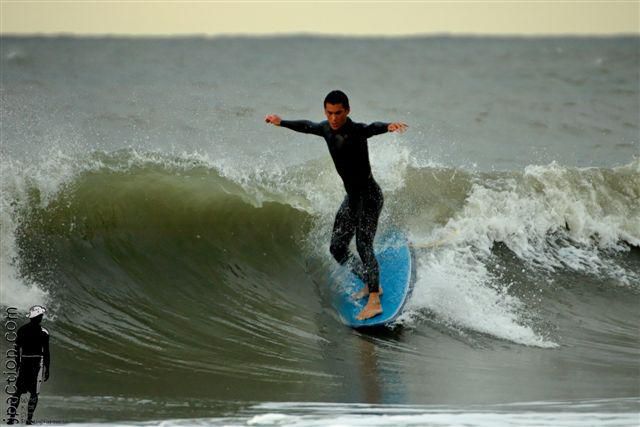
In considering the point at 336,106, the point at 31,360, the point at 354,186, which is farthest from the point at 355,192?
the point at 31,360

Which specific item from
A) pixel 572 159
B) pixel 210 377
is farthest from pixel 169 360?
pixel 572 159

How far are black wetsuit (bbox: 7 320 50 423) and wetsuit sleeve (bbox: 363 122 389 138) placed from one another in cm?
250

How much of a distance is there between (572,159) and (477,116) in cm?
502

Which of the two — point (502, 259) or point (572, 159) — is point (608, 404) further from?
point (572, 159)

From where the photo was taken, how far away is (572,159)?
13781 mm

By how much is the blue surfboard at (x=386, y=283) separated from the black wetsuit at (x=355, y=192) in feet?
0.79

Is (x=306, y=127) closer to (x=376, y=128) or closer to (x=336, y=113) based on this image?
(x=336, y=113)

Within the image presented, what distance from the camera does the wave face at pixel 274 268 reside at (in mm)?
6082

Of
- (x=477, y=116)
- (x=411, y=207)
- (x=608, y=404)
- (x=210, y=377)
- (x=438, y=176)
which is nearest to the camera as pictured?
(x=608, y=404)

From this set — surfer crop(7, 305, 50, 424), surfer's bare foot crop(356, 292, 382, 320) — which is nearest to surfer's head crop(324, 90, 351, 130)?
surfer's bare foot crop(356, 292, 382, 320)

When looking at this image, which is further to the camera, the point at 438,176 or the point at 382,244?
the point at 438,176

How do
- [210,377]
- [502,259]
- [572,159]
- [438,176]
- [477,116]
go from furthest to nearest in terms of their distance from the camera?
[477,116] < [572,159] < [438,176] < [502,259] < [210,377]

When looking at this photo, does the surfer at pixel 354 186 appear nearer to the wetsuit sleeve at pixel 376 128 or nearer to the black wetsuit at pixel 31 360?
the wetsuit sleeve at pixel 376 128

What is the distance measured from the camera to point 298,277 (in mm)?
7797
